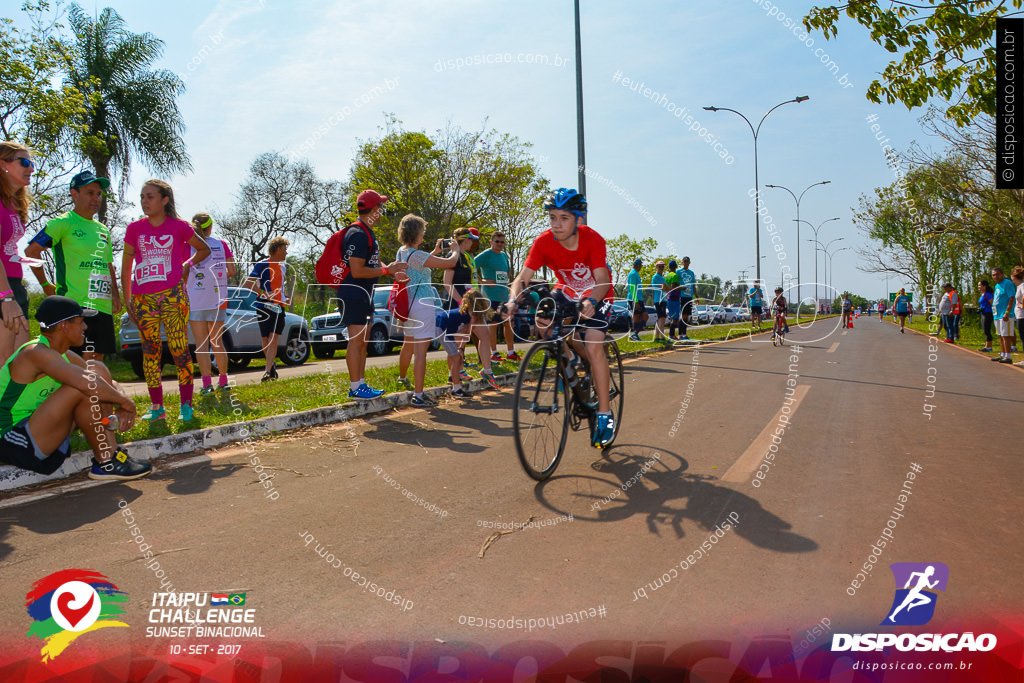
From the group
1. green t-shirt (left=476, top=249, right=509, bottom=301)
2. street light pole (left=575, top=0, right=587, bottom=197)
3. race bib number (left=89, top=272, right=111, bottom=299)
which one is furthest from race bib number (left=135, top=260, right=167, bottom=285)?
street light pole (left=575, top=0, right=587, bottom=197)

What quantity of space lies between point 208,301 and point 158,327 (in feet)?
5.06

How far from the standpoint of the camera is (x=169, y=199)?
5.89 metres

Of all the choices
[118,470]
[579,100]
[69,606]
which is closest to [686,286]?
[579,100]

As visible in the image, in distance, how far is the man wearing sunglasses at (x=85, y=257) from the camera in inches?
211

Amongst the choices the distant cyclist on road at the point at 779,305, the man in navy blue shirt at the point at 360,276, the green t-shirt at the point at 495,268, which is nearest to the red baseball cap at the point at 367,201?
the man in navy blue shirt at the point at 360,276

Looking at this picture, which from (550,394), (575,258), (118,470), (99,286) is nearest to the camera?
(118,470)

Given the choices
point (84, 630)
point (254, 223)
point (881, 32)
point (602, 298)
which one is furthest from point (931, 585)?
point (254, 223)

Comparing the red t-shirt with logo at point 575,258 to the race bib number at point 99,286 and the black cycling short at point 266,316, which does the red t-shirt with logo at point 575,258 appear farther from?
the black cycling short at point 266,316

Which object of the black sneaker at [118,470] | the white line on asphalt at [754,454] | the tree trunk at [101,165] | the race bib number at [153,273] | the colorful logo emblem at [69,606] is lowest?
the colorful logo emblem at [69,606]

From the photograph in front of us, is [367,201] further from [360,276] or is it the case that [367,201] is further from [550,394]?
[550,394]

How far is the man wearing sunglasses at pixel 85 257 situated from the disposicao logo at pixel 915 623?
567cm

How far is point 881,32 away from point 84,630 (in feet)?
24.6

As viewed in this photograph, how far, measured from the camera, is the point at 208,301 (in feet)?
23.8

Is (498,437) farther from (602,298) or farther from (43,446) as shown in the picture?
(43,446)
